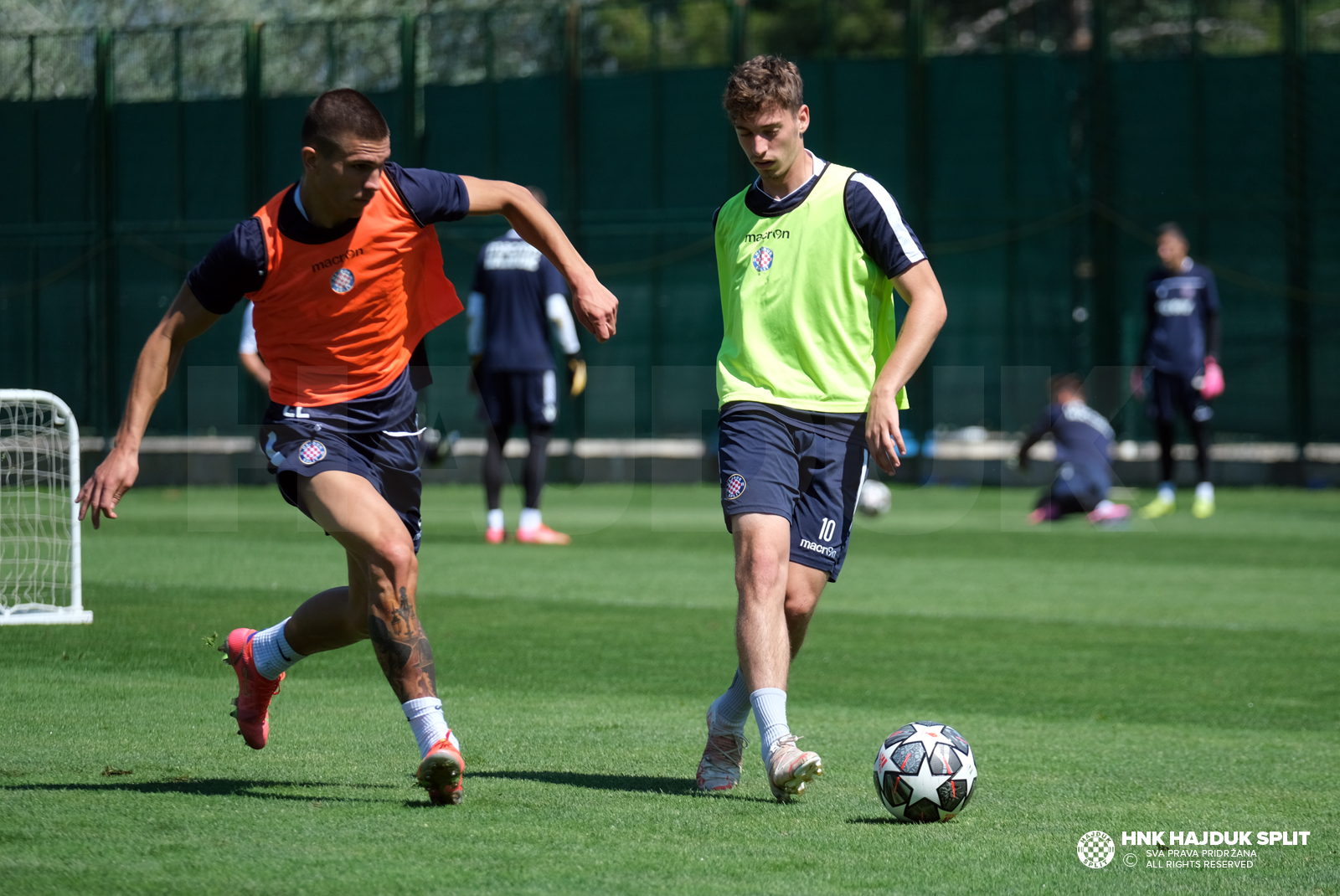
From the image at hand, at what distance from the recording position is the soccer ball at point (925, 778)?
15.2 ft

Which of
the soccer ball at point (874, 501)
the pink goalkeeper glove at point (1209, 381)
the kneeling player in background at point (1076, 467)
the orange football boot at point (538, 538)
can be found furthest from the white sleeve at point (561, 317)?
the pink goalkeeper glove at point (1209, 381)

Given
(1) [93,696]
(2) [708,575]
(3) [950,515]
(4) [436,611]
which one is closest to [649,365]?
(3) [950,515]

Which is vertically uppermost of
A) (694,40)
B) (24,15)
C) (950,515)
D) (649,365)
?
(24,15)

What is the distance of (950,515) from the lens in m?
16.2

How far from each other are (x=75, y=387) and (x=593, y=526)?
988cm

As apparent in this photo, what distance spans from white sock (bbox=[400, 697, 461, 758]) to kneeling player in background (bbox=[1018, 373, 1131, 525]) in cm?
1099

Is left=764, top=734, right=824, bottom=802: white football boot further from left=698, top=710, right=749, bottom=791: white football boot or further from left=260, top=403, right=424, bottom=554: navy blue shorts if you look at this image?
left=260, top=403, right=424, bottom=554: navy blue shorts

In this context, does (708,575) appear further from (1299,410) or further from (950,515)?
(1299,410)

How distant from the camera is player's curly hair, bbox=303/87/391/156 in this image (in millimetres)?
4684

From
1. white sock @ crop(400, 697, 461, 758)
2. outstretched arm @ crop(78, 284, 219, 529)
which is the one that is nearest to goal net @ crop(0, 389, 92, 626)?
outstretched arm @ crop(78, 284, 219, 529)

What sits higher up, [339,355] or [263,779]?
[339,355]

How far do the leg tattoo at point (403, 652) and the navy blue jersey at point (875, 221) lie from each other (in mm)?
1690

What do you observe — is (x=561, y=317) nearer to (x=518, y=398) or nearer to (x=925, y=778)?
(x=518, y=398)

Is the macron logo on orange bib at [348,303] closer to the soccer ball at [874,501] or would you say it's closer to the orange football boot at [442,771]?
the orange football boot at [442,771]
